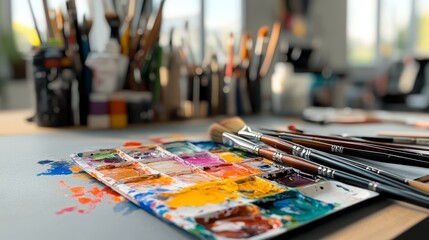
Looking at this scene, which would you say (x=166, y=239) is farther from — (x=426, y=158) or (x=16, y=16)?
(x=16, y=16)

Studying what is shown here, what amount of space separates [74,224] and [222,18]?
2.56m

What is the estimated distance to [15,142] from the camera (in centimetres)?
69

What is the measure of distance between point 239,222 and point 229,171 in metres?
0.15

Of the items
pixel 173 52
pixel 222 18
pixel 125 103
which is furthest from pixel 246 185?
pixel 222 18

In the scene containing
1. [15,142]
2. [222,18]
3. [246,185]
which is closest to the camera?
A: [246,185]

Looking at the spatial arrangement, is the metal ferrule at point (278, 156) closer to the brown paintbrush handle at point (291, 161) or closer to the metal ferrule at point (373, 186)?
the brown paintbrush handle at point (291, 161)

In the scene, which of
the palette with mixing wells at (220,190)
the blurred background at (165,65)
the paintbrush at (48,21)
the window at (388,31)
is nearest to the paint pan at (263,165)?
the palette with mixing wells at (220,190)

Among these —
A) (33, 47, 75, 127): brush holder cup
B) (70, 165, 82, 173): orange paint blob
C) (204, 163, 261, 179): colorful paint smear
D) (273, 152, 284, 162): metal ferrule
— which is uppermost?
(33, 47, 75, 127): brush holder cup

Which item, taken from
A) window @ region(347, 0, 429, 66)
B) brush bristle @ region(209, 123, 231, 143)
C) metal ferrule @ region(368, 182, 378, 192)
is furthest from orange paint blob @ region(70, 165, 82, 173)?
window @ region(347, 0, 429, 66)

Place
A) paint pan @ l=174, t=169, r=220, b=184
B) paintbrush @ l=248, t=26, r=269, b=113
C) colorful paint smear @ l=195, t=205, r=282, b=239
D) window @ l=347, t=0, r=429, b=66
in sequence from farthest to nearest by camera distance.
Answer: window @ l=347, t=0, r=429, b=66, paintbrush @ l=248, t=26, r=269, b=113, paint pan @ l=174, t=169, r=220, b=184, colorful paint smear @ l=195, t=205, r=282, b=239

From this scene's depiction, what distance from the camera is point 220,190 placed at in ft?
1.23

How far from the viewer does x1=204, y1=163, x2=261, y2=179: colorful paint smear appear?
1.43 feet

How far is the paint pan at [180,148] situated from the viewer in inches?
21.6

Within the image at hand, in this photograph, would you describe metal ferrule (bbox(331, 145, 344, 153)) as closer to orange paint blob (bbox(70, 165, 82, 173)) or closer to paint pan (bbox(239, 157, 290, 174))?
paint pan (bbox(239, 157, 290, 174))
